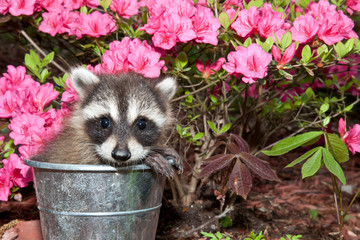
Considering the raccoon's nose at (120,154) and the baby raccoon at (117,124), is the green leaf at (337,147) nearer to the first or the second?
the baby raccoon at (117,124)

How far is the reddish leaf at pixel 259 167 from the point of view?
9.89ft

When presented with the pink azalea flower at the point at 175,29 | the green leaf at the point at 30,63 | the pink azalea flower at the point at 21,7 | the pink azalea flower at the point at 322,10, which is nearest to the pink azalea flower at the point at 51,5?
the pink azalea flower at the point at 21,7

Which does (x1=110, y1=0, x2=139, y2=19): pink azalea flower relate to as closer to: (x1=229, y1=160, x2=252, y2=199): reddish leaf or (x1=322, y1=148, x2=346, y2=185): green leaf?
(x1=229, y1=160, x2=252, y2=199): reddish leaf

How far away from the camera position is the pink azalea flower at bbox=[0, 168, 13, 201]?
345 cm

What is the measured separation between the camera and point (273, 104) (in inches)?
165

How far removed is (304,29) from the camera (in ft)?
10.6

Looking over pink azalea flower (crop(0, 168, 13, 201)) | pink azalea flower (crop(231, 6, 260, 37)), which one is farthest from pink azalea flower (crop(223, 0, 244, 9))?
pink azalea flower (crop(0, 168, 13, 201))

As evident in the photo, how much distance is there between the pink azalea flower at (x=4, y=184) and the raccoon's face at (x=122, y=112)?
2.35 feet

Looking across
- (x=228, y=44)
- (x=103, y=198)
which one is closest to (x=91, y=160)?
(x=103, y=198)

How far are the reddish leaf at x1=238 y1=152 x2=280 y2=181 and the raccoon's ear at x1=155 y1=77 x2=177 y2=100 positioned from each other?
68cm

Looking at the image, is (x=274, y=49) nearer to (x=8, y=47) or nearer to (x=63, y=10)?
(x=63, y=10)

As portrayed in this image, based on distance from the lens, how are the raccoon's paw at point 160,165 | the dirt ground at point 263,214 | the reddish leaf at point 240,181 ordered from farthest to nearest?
the dirt ground at point 263,214, the reddish leaf at point 240,181, the raccoon's paw at point 160,165

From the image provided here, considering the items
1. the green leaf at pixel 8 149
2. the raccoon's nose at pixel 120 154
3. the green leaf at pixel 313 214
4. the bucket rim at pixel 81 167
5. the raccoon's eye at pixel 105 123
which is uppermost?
the raccoon's nose at pixel 120 154

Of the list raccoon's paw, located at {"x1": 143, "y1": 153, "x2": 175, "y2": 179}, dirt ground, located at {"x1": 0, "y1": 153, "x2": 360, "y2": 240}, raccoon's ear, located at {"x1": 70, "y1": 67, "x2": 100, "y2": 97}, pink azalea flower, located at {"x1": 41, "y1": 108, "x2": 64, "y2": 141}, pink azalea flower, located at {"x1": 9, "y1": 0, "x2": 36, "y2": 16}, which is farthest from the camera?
dirt ground, located at {"x1": 0, "y1": 153, "x2": 360, "y2": 240}
